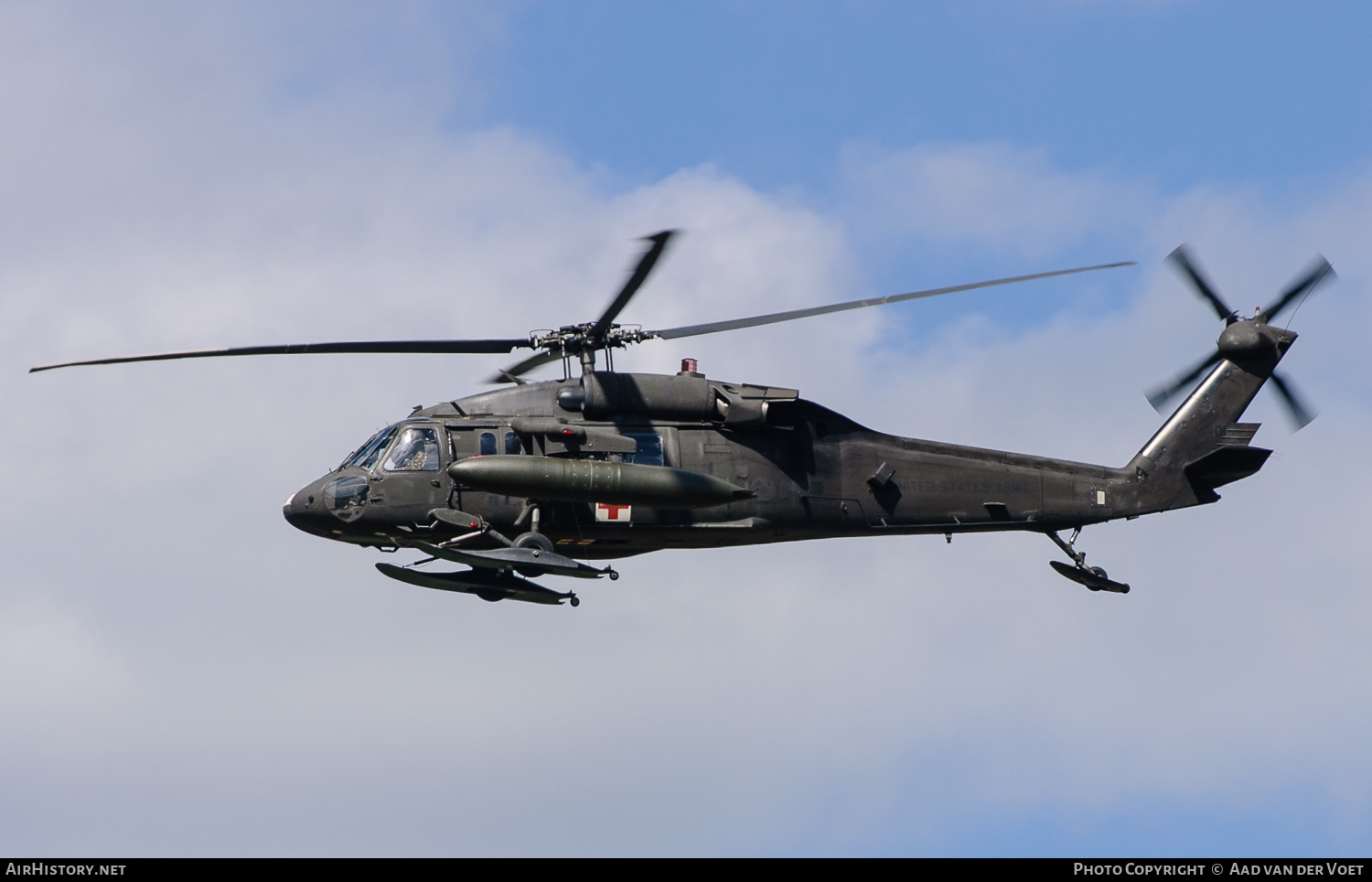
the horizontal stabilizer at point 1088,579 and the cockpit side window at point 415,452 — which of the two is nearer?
the cockpit side window at point 415,452

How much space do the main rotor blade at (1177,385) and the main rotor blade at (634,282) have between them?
40.8 feet

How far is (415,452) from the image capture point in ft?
97.8

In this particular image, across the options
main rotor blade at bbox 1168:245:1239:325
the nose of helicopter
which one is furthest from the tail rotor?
the nose of helicopter

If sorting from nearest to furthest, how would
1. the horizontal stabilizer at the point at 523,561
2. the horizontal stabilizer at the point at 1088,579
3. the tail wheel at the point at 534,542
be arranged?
the horizontal stabilizer at the point at 523,561
the tail wheel at the point at 534,542
the horizontal stabilizer at the point at 1088,579

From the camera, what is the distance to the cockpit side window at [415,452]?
1169 inches

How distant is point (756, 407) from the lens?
3039cm

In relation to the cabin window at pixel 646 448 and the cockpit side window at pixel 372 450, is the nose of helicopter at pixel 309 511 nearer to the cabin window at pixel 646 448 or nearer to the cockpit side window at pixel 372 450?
the cockpit side window at pixel 372 450

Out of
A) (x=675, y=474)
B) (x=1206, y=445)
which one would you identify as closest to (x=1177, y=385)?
(x=1206, y=445)

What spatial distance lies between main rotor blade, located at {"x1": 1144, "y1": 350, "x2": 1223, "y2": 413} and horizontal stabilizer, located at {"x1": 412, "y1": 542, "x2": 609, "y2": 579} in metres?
13.1

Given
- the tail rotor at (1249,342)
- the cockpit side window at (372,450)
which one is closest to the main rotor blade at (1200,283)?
the tail rotor at (1249,342)
